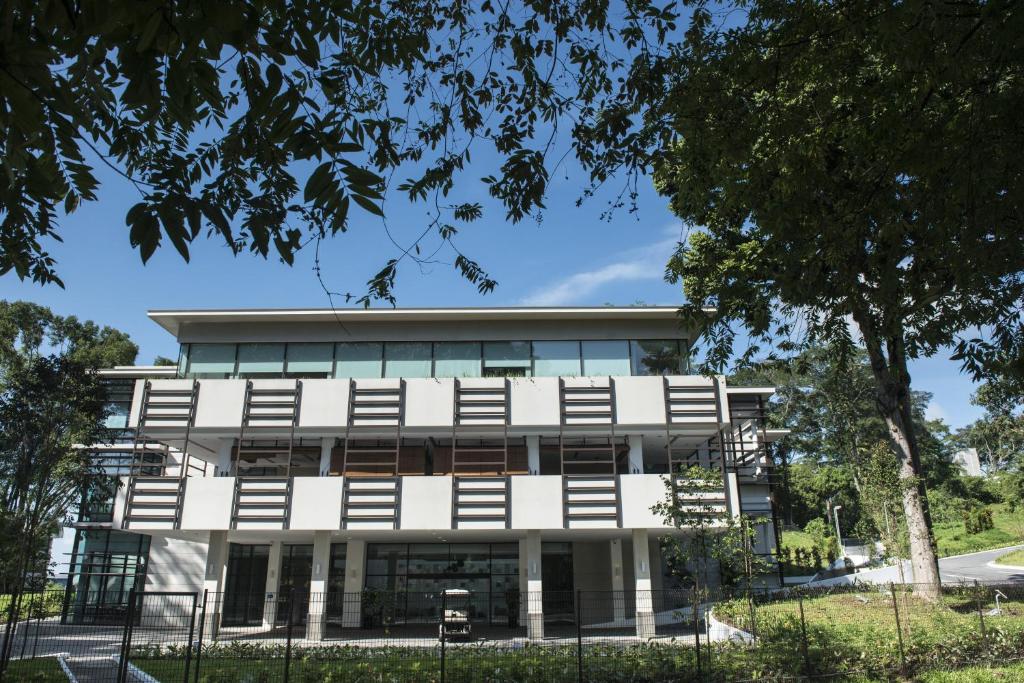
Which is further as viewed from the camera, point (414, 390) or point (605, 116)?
point (414, 390)

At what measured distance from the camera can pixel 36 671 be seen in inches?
543

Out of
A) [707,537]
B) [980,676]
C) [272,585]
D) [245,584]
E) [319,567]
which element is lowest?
[980,676]

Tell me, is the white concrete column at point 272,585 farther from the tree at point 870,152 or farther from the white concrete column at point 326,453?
the tree at point 870,152

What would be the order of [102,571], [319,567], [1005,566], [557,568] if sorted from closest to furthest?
[319,567] < [557,568] < [102,571] < [1005,566]

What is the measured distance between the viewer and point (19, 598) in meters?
16.1

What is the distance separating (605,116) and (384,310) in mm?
Result: 19633

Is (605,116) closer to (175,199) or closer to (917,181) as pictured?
(917,181)

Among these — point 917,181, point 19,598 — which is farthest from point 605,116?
point 19,598

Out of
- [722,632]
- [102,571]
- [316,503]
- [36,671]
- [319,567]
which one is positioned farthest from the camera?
[102,571]

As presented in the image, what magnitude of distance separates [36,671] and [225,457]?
11.9 metres

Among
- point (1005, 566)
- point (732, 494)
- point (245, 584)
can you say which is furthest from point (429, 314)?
point (1005, 566)

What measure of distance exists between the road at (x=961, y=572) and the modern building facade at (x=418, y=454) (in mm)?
8287

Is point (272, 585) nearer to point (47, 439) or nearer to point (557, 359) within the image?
→ point (47, 439)

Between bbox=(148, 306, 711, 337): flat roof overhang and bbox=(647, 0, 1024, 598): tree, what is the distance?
15.8 metres
